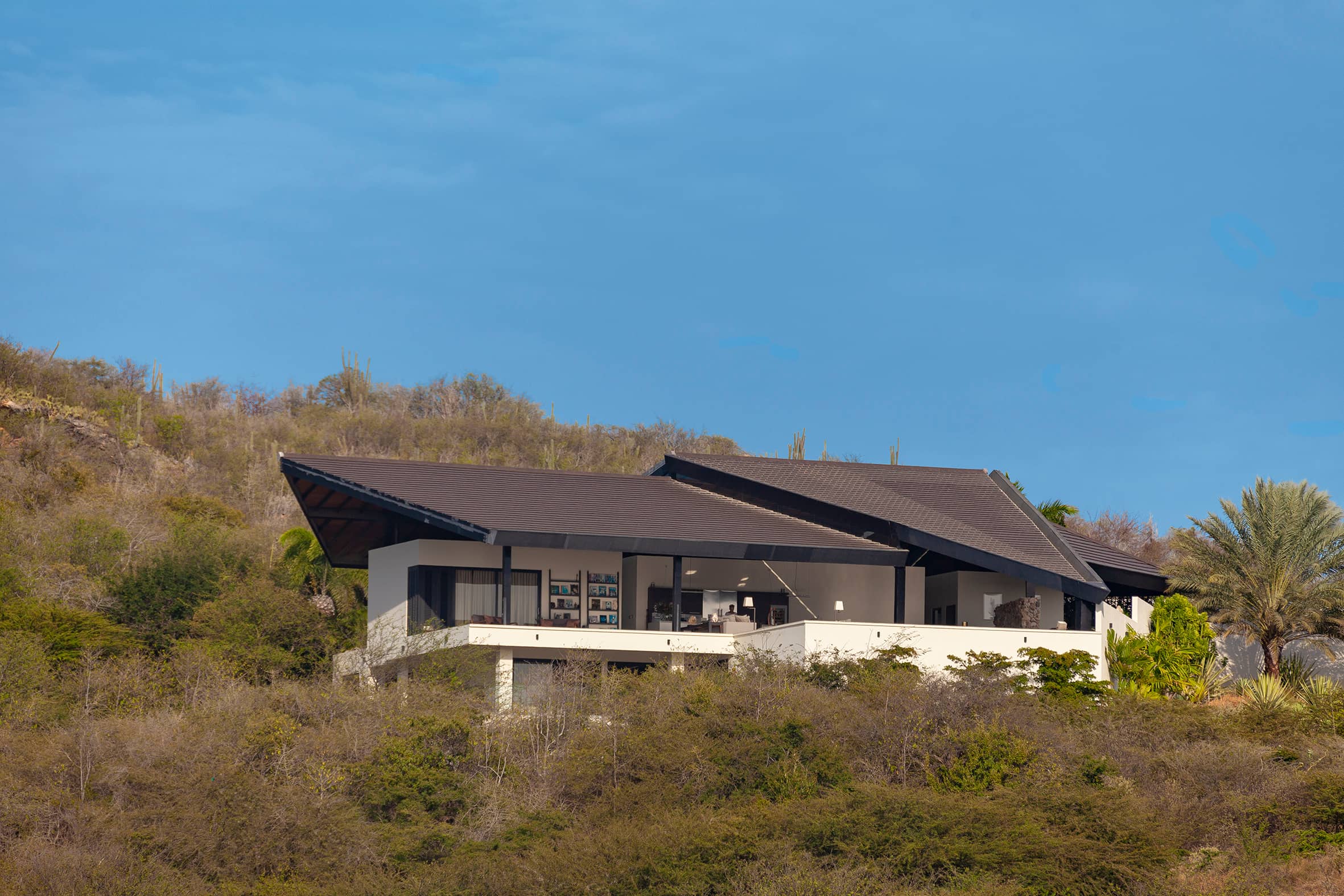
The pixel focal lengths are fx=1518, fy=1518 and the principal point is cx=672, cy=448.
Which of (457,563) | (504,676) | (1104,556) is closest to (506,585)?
(504,676)

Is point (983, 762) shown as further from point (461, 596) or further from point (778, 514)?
point (461, 596)

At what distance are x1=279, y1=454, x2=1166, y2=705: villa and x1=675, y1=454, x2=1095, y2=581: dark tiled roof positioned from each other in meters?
0.09

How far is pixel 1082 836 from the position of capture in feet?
73.8

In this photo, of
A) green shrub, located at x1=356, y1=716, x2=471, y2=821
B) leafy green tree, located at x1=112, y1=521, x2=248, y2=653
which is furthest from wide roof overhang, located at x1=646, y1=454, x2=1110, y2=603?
leafy green tree, located at x1=112, y1=521, x2=248, y2=653

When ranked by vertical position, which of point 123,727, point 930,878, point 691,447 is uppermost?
point 691,447

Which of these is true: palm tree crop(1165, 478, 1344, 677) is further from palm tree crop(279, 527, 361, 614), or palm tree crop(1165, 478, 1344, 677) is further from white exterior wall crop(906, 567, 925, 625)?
palm tree crop(279, 527, 361, 614)

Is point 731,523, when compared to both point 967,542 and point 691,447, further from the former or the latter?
point 691,447

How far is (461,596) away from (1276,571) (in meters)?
18.8

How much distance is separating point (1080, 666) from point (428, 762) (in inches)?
551

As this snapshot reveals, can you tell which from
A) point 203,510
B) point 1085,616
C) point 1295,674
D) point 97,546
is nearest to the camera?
point 1085,616

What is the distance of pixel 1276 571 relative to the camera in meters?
35.3

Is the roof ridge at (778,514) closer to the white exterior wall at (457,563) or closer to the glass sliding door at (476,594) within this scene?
the white exterior wall at (457,563)

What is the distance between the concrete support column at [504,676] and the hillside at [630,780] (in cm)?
69

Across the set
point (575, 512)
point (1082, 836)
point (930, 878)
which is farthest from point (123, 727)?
point (1082, 836)
